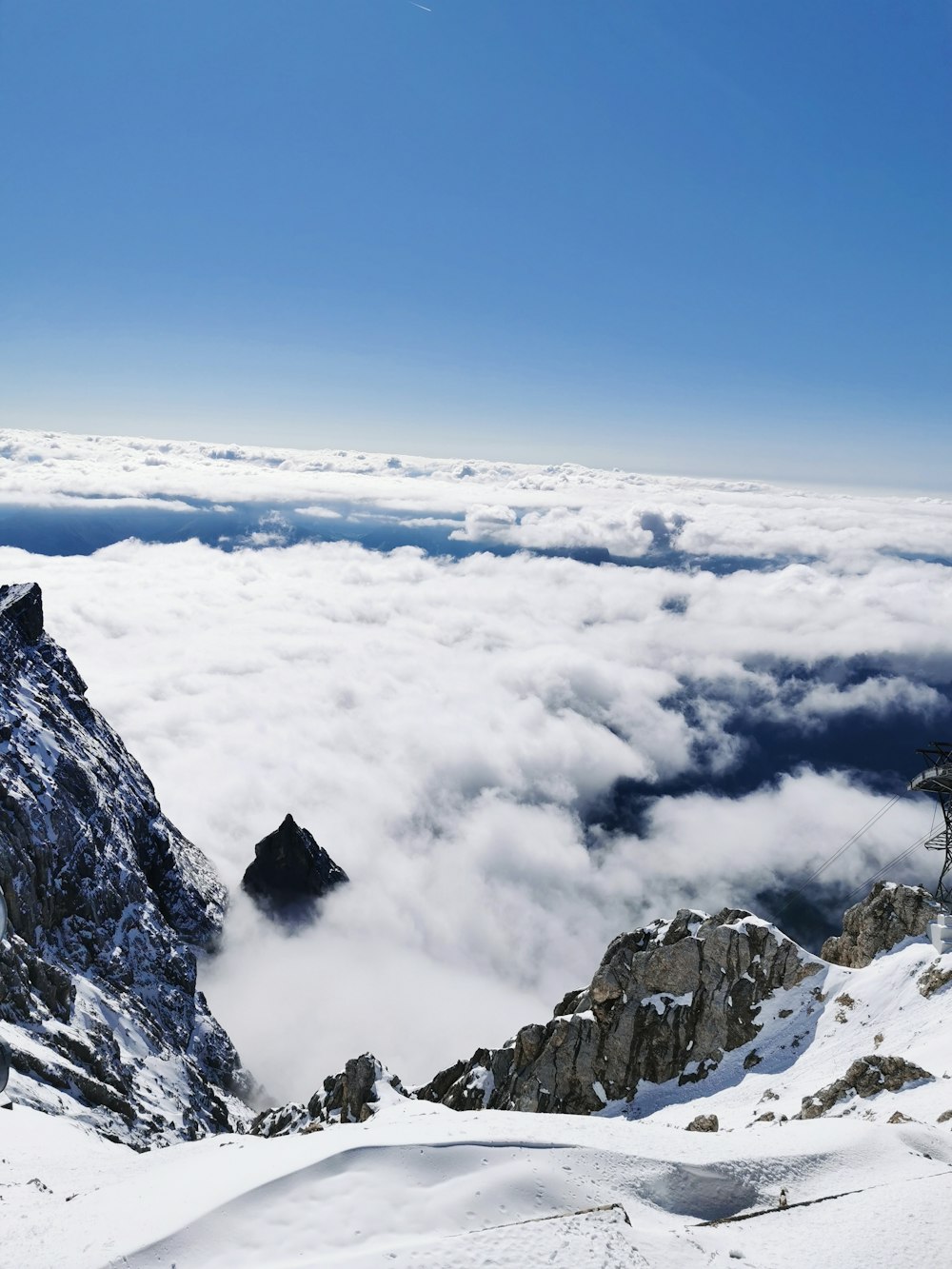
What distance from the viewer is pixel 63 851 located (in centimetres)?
14988

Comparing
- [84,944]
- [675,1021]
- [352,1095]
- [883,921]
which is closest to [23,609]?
[84,944]

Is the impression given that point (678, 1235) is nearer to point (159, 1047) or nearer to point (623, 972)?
point (623, 972)

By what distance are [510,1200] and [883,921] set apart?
54.0 meters

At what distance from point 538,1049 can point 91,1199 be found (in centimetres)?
4957

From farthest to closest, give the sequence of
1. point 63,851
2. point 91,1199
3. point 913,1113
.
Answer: point 63,851 < point 913,1113 < point 91,1199

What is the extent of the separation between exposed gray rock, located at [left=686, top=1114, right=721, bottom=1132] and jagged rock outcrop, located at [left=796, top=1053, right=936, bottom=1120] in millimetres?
5581

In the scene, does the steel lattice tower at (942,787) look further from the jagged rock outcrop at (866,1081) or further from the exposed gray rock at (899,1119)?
the exposed gray rock at (899,1119)

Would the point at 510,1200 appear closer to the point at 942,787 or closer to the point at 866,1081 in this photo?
the point at 866,1081

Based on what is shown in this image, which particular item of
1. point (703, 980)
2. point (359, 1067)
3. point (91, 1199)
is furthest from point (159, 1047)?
point (91, 1199)

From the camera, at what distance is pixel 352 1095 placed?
Answer: 70.9m

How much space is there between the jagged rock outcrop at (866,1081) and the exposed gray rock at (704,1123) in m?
5.58

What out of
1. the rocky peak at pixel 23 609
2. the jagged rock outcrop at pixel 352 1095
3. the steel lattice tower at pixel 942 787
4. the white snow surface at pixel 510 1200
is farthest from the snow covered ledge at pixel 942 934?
the rocky peak at pixel 23 609

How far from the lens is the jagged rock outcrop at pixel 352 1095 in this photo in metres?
69.6

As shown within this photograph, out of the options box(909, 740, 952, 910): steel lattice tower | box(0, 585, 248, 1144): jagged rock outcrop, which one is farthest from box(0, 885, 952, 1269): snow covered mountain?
box(0, 585, 248, 1144): jagged rock outcrop
